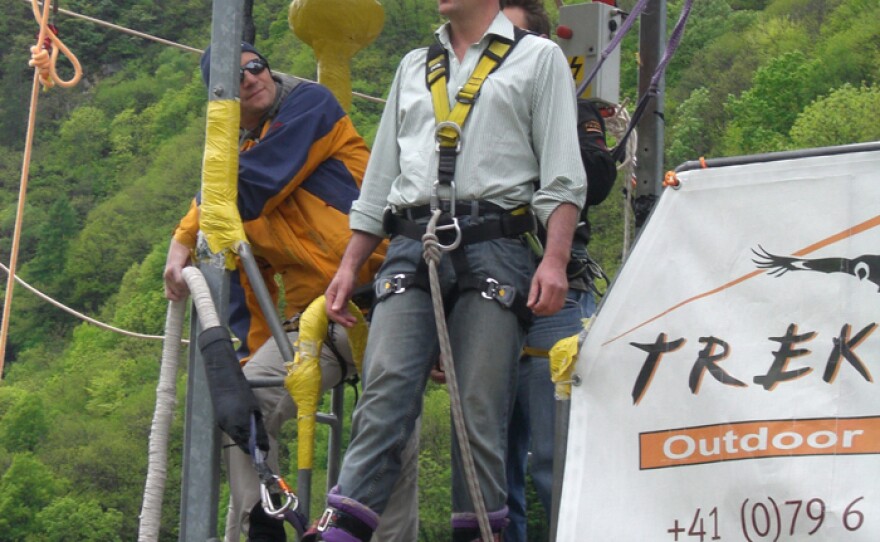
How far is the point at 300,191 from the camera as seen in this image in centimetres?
475

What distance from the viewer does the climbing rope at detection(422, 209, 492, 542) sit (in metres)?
3.65

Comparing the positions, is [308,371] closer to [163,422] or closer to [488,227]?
[163,422]

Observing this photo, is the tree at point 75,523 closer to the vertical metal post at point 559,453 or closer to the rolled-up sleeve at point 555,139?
the rolled-up sleeve at point 555,139

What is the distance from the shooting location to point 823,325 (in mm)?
3221

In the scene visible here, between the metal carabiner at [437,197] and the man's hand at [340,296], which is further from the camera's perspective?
the man's hand at [340,296]

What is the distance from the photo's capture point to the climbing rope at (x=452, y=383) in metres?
3.65

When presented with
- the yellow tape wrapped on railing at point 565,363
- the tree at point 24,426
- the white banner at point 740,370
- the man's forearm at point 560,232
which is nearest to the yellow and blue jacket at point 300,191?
the man's forearm at point 560,232

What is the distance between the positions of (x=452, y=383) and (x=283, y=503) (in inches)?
36.0

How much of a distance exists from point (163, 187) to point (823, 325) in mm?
72161

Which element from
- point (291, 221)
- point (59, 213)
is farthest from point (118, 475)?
point (291, 221)

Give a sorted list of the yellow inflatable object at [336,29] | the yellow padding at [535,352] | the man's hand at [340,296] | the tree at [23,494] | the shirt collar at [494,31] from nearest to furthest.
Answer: the shirt collar at [494,31], the man's hand at [340,296], the yellow padding at [535,352], the yellow inflatable object at [336,29], the tree at [23,494]

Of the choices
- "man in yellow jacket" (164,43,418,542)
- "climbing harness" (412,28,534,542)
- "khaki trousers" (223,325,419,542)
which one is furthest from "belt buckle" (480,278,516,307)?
"man in yellow jacket" (164,43,418,542)

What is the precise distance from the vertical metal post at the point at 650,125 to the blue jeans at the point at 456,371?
175 centimetres

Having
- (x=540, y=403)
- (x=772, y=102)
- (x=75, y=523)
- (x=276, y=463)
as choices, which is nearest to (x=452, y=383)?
(x=540, y=403)
